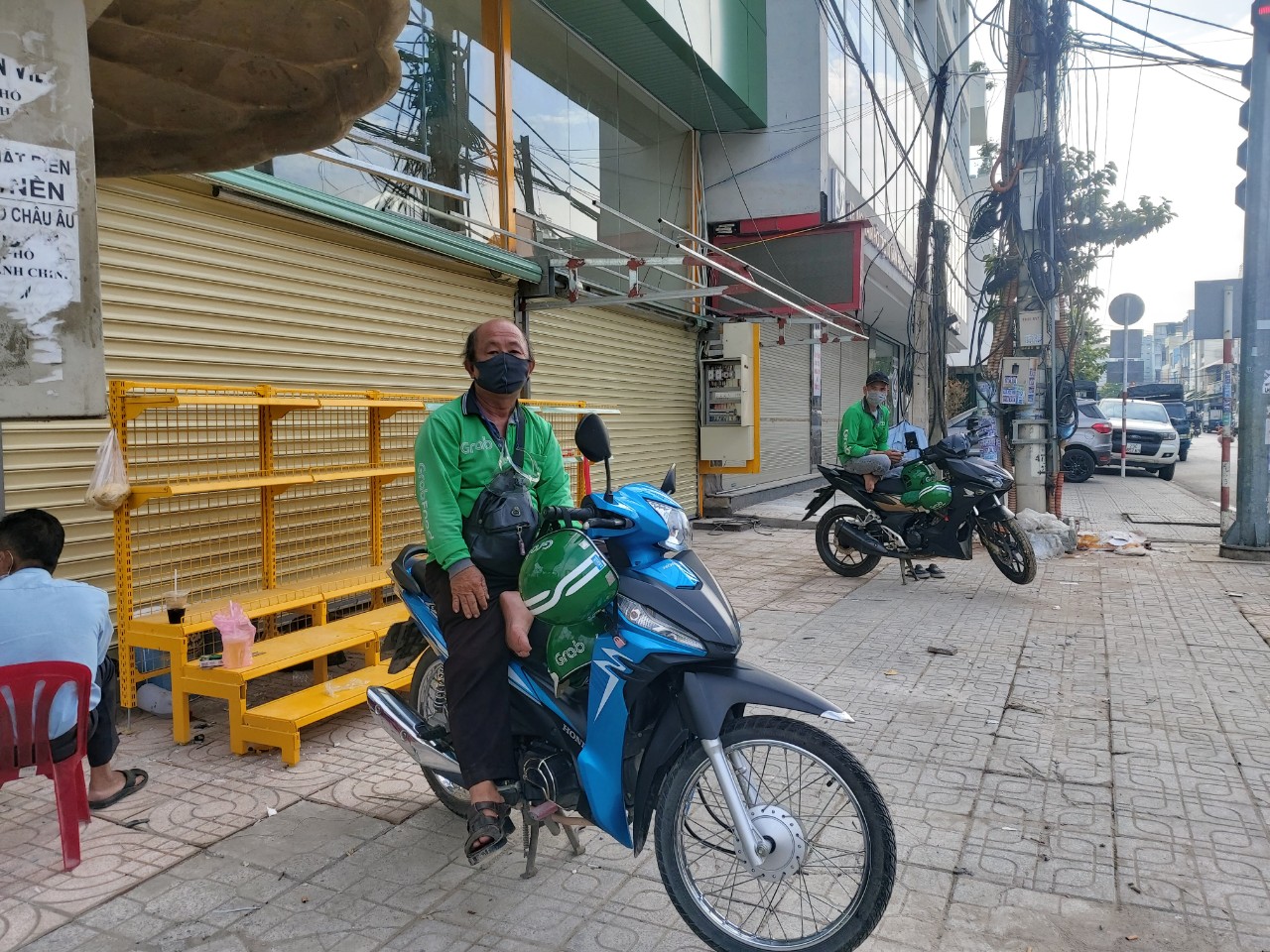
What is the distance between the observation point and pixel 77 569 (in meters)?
4.74

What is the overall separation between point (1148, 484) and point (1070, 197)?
9078 millimetres

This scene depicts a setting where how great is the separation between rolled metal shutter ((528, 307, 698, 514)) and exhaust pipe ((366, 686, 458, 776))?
5.86 meters

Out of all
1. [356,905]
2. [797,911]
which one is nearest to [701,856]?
[797,911]

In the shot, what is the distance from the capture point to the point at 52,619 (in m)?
3.01

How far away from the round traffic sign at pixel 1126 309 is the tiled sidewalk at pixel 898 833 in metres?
11.2

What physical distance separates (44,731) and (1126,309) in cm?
1638

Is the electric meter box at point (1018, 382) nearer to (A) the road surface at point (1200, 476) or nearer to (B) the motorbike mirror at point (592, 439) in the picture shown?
(A) the road surface at point (1200, 476)

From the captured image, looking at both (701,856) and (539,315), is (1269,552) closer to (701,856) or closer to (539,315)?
(539,315)

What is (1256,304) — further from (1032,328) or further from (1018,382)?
(1018,382)

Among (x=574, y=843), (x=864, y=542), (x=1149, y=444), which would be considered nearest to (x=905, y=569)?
(x=864, y=542)

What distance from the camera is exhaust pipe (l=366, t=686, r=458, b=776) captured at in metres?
2.99

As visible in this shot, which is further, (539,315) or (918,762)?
(539,315)

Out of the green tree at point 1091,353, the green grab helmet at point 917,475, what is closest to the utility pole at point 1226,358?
the green grab helmet at point 917,475

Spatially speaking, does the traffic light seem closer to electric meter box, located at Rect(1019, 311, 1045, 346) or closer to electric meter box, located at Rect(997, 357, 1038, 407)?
electric meter box, located at Rect(1019, 311, 1045, 346)
